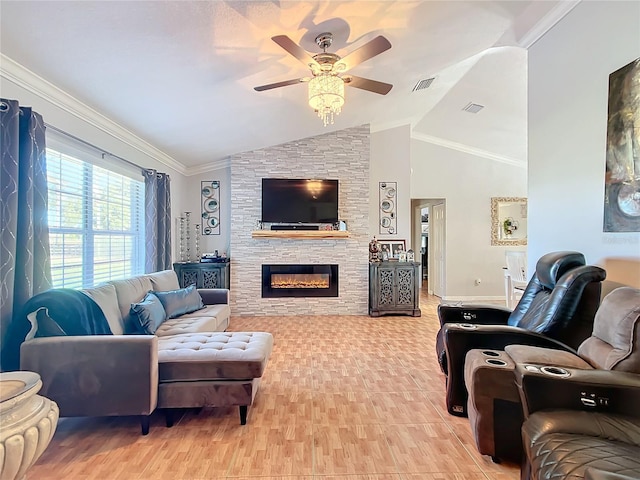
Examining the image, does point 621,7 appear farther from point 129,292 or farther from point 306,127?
point 129,292

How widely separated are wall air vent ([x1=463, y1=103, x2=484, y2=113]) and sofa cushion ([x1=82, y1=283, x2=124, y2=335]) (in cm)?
543

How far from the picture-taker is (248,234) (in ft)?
18.4

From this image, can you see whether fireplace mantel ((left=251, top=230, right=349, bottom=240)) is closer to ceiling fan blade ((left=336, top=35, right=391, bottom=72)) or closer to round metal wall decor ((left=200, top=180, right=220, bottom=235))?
round metal wall decor ((left=200, top=180, right=220, bottom=235))

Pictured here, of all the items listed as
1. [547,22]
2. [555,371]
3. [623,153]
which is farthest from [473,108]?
[555,371]

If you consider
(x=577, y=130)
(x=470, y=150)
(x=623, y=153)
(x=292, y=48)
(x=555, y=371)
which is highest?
(x=470, y=150)

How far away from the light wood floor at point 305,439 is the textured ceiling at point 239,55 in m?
2.52

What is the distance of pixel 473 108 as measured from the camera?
540cm

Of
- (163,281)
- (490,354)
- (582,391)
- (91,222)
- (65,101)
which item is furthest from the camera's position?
(163,281)

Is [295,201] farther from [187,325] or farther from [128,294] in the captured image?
[128,294]

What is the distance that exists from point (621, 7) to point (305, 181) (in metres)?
4.03

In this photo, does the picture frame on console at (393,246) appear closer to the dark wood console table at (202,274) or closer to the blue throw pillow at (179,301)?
the dark wood console table at (202,274)

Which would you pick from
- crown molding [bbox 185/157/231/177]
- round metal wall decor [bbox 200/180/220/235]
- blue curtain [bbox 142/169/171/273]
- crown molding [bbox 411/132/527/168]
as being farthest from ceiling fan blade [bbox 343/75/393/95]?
crown molding [bbox 411/132/527/168]

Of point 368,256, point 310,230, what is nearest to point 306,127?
point 310,230

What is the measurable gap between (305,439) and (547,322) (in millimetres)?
1747
